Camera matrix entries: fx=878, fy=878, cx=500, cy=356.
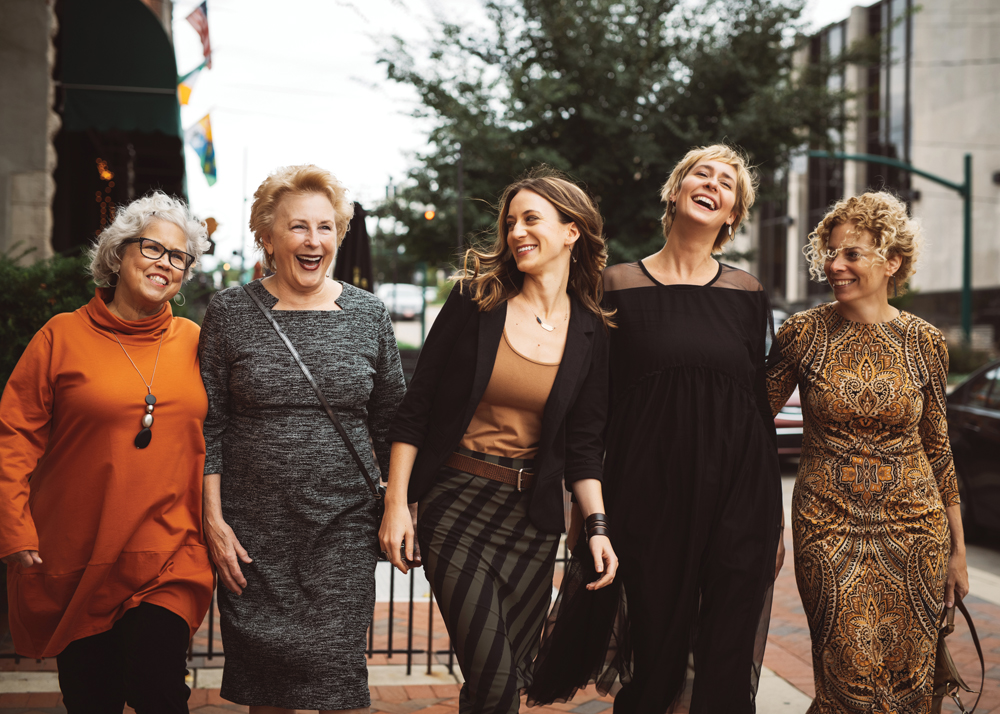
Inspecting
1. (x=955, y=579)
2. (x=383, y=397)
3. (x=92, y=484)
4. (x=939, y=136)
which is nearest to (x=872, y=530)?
(x=955, y=579)

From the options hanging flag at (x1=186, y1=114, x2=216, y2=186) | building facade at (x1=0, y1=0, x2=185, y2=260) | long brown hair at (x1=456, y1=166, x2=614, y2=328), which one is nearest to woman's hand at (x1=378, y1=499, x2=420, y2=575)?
long brown hair at (x1=456, y1=166, x2=614, y2=328)

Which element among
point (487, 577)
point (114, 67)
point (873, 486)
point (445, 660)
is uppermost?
point (114, 67)

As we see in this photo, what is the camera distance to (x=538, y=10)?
49.2 ft

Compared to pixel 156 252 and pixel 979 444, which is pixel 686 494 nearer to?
pixel 156 252

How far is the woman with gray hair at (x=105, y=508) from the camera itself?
2576 mm

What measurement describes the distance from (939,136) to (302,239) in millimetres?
33924

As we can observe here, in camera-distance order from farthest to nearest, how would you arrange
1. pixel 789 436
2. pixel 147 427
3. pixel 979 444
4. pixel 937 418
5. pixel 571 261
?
pixel 979 444
pixel 789 436
pixel 937 418
pixel 571 261
pixel 147 427

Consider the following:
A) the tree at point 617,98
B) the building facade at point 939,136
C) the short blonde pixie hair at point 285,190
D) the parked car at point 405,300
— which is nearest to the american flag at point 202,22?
the tree at point 617,98

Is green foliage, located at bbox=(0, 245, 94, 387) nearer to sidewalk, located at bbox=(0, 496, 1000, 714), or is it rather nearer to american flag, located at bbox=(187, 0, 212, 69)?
sidewalk, located at bbox=(0, 496, 1000, 714)

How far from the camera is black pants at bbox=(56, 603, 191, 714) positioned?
255cm

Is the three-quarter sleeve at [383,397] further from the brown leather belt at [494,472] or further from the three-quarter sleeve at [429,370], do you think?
the brown leather belt at [494,472]

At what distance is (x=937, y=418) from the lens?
3.16 metres

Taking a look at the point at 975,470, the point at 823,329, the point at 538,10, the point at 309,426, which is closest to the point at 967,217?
the point at 538,10

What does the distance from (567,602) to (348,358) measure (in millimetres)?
1112
